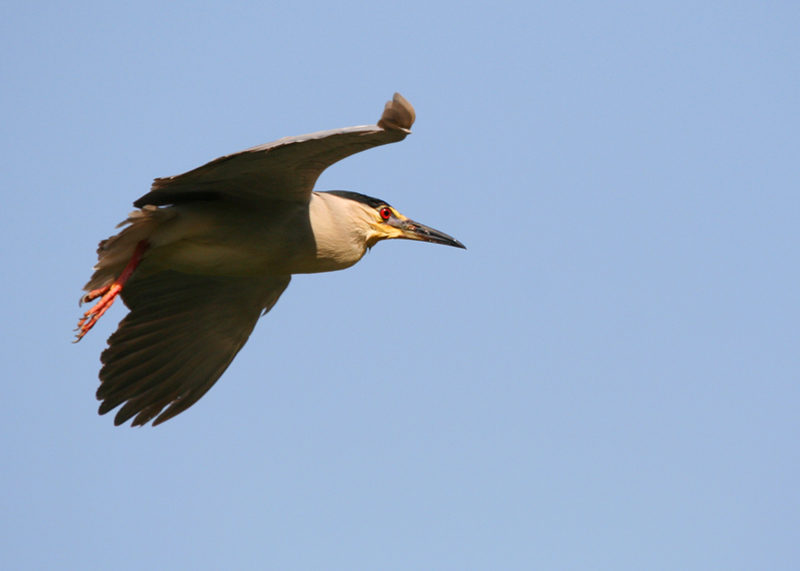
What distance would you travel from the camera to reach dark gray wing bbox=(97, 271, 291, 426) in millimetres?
7637

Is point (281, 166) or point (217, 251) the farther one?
point (217, 251)

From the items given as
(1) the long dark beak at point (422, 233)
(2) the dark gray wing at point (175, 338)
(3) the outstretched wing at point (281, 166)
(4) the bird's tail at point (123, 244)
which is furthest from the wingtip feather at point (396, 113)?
(2) the dark gray wing at point (175, 338)

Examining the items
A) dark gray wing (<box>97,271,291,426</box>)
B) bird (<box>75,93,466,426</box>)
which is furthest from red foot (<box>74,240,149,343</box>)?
dark gray wing (<box>97,271,291,426</box>)

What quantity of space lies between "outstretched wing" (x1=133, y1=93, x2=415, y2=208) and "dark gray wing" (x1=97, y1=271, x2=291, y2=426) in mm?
1305

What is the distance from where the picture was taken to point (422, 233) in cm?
779

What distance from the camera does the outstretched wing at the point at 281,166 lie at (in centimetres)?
555

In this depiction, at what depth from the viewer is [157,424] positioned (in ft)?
25.8

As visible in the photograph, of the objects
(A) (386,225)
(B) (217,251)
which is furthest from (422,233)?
(B) (217,251)

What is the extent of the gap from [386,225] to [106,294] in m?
2.28

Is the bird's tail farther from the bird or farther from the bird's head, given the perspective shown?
→ the bird's head

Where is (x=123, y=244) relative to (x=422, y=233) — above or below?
below

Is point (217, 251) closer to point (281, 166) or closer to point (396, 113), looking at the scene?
point (281, 166)

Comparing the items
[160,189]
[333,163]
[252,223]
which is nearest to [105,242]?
[160,189]

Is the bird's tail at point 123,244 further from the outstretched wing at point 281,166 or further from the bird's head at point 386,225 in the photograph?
the bird's head at point 386,225
